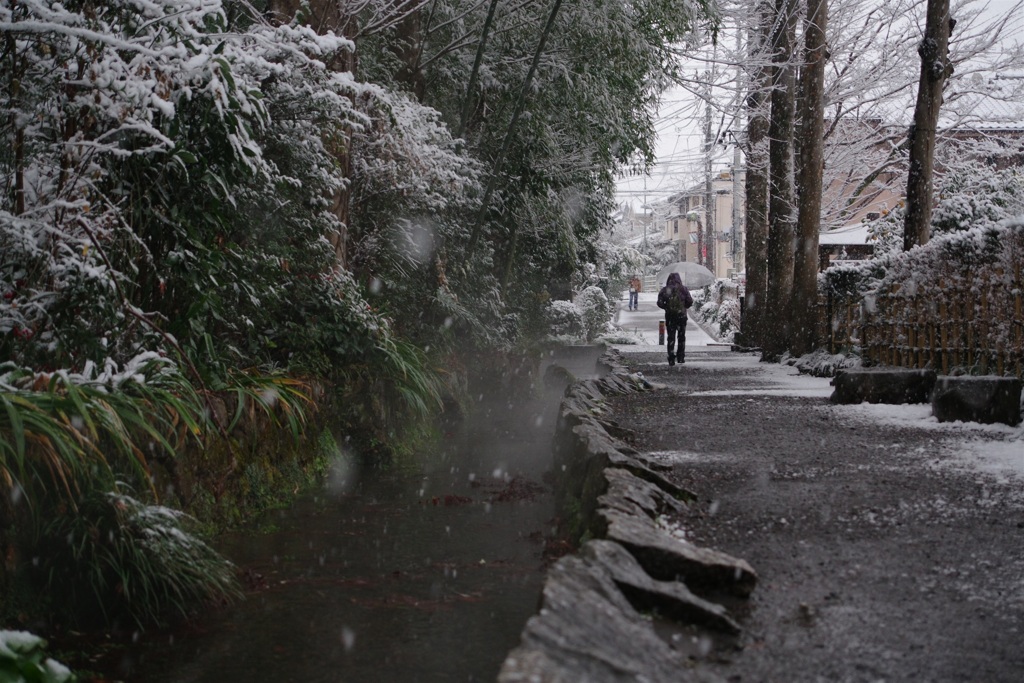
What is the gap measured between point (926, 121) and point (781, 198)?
5428 mm

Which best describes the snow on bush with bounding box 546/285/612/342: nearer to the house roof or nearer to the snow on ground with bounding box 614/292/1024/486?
the snow on ground with bounding box 614/292/1024/486

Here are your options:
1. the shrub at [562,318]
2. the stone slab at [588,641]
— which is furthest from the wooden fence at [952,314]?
the shrub at [562,318]

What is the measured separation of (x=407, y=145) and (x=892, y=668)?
623 centimetres

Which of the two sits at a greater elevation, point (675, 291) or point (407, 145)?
point (407, 145)

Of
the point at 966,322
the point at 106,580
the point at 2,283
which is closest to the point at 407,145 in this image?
the point at 2,283

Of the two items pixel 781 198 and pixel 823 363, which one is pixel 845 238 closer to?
pixel 781 198

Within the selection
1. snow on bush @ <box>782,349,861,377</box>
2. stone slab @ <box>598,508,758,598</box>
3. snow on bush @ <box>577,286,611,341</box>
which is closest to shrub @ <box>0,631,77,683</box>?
stone slab @ <box>598,508,758,598</box>

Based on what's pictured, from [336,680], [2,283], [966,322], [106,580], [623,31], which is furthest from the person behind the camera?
[623,31]

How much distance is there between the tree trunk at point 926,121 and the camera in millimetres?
12023

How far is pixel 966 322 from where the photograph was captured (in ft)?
30.8

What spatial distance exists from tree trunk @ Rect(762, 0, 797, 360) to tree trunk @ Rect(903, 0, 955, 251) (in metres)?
4.50

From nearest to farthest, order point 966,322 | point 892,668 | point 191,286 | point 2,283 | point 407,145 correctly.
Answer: point 892,668, point 2,283, point 191,286, point 407,145, point 966,322

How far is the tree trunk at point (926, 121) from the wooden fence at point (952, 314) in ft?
2.62

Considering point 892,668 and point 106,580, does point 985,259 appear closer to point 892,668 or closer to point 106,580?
point 892,668
